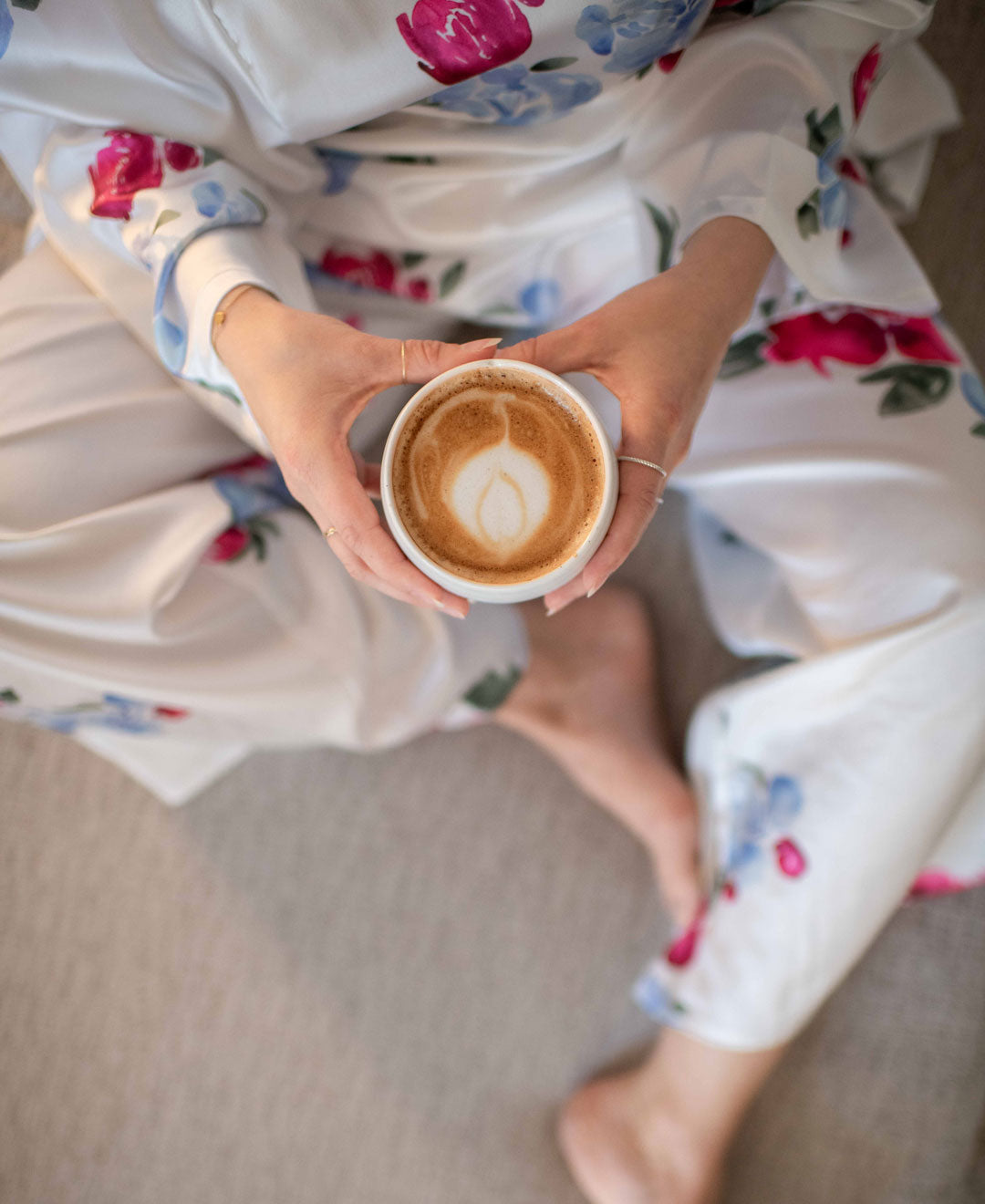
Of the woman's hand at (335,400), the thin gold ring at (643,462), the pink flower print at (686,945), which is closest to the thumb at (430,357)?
the woman's hand at (335,400)

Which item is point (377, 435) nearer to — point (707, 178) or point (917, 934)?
point (707, 178)

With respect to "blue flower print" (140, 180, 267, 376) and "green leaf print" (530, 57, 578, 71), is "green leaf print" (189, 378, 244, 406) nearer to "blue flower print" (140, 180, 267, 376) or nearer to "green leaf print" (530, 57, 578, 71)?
"blue flower print" (140, 180, 267, 376)

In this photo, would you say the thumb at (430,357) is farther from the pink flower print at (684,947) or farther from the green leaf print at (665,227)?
the pink flower print at (684,947)

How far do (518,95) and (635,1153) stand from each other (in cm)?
113

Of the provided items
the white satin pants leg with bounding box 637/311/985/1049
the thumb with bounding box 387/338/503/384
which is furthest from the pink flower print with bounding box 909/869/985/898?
the thumb with bounding box 387/338/503/384

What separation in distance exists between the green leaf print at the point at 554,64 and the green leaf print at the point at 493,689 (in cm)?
56

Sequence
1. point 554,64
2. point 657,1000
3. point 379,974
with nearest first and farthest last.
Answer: point 554,64, point 657,1000, point 379,974

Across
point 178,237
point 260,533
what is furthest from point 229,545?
point 178,237

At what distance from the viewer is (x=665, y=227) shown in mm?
653

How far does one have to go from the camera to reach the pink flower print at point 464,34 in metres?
0.54

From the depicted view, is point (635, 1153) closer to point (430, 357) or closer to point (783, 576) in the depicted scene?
point (783, 576)

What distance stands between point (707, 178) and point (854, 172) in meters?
0.25

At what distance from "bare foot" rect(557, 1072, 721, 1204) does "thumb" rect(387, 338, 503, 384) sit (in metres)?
0.91

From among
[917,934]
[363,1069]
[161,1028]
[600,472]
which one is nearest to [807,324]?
[600,472]
